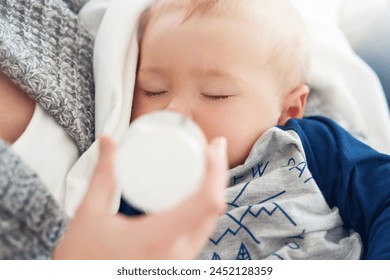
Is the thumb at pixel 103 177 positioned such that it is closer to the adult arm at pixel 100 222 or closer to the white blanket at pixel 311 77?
the adult arm at pixel 100 222

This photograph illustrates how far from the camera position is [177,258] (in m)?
0.53

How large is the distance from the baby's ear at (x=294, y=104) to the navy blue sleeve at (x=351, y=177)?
0.24ft

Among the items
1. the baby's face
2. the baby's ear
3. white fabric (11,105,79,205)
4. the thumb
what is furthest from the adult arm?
the baby's ear

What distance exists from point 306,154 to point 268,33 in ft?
0.80

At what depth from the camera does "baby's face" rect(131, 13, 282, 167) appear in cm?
90

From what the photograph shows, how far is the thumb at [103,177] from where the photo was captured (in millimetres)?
540

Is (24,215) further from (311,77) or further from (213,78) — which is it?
(311,77)

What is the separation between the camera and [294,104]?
1.06 metres

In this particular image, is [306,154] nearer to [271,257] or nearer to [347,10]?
[271,257]

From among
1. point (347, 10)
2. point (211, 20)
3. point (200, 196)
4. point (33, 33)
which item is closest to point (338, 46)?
point (347, 10)

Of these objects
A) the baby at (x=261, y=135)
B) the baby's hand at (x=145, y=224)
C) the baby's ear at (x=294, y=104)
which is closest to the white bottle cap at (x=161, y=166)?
the baby's hand at (x=145, y=224)

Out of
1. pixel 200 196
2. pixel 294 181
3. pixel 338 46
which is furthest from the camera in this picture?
pixel 338 46

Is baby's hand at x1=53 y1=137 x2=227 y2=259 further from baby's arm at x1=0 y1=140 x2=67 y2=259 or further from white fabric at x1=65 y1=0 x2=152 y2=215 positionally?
white fabric at x1=65 y1=0 x2=152 y2=215
